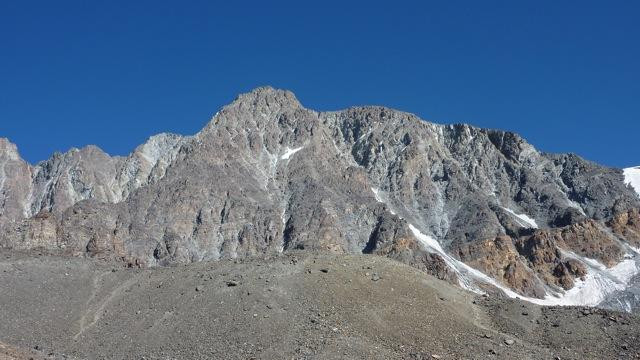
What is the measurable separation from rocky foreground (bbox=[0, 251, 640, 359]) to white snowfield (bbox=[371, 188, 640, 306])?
101375mm

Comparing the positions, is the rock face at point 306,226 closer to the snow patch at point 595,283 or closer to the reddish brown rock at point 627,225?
the reddish brown rock at point 627,225

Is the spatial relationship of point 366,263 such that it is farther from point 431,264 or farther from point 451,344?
point 431,264

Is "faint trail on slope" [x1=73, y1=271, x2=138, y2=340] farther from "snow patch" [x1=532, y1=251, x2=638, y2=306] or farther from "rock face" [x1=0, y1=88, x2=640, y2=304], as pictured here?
"snow patch" [x1=532, y1=251, x2=638, y2=306]

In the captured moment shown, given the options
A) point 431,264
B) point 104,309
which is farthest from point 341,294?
point 431,264

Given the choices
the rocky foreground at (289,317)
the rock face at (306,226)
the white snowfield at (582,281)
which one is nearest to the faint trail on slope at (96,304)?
the rocky foreground at (289,317)

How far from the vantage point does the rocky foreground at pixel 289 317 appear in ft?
148

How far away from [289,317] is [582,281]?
133 m

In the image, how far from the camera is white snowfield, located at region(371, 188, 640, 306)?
157500mm

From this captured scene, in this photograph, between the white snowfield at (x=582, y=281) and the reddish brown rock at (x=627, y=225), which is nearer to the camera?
the white snowfield at (x=582, y=281)

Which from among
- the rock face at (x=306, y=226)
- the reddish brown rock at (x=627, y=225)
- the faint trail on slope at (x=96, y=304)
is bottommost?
the faint trail on slope at (x=96, y=304)

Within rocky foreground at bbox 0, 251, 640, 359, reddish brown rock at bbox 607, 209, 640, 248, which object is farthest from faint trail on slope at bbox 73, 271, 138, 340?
reddish brown rock at bbox 607, 209, 640, 248

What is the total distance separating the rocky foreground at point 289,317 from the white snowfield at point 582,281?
333 ft

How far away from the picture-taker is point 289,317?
4784cm

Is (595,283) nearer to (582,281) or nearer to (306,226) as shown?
(582,281)
